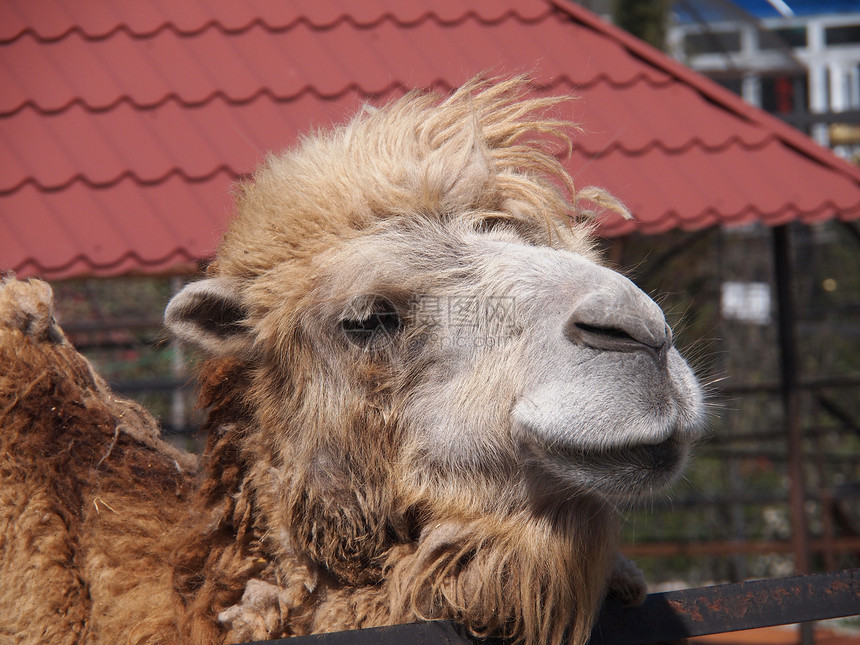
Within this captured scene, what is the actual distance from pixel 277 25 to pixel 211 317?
362cm

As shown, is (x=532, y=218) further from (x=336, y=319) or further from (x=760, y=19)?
(x=760, y=19)

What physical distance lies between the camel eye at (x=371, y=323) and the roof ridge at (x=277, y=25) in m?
3.82

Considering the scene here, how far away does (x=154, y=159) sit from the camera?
190 inches

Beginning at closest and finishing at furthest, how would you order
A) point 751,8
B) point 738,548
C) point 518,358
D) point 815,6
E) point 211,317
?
point 518,358
point 211,317
point 738,548
point 815,6
point 751,8

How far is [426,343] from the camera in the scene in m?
2.01

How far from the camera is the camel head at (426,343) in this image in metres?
1.77

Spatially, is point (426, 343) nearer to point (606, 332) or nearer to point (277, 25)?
point (606, 332)

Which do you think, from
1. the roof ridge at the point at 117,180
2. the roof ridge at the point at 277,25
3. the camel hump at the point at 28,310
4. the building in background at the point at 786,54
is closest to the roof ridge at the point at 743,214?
the roof ridge at the point at 277,25

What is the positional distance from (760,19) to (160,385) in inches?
310

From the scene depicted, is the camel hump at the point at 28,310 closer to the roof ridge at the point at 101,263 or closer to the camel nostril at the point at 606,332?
the camel nostril at the point at 606,332

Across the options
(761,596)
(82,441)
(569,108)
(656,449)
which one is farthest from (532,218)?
(569,108)

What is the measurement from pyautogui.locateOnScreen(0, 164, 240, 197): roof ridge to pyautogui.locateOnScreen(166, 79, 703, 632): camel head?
2.54 meters

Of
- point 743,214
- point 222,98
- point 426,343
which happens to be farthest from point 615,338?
point 222,98

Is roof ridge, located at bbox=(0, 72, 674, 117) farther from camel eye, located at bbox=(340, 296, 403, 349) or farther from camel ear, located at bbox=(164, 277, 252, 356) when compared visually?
camel eye, located at bbox=(340, 296, 403, 349)
